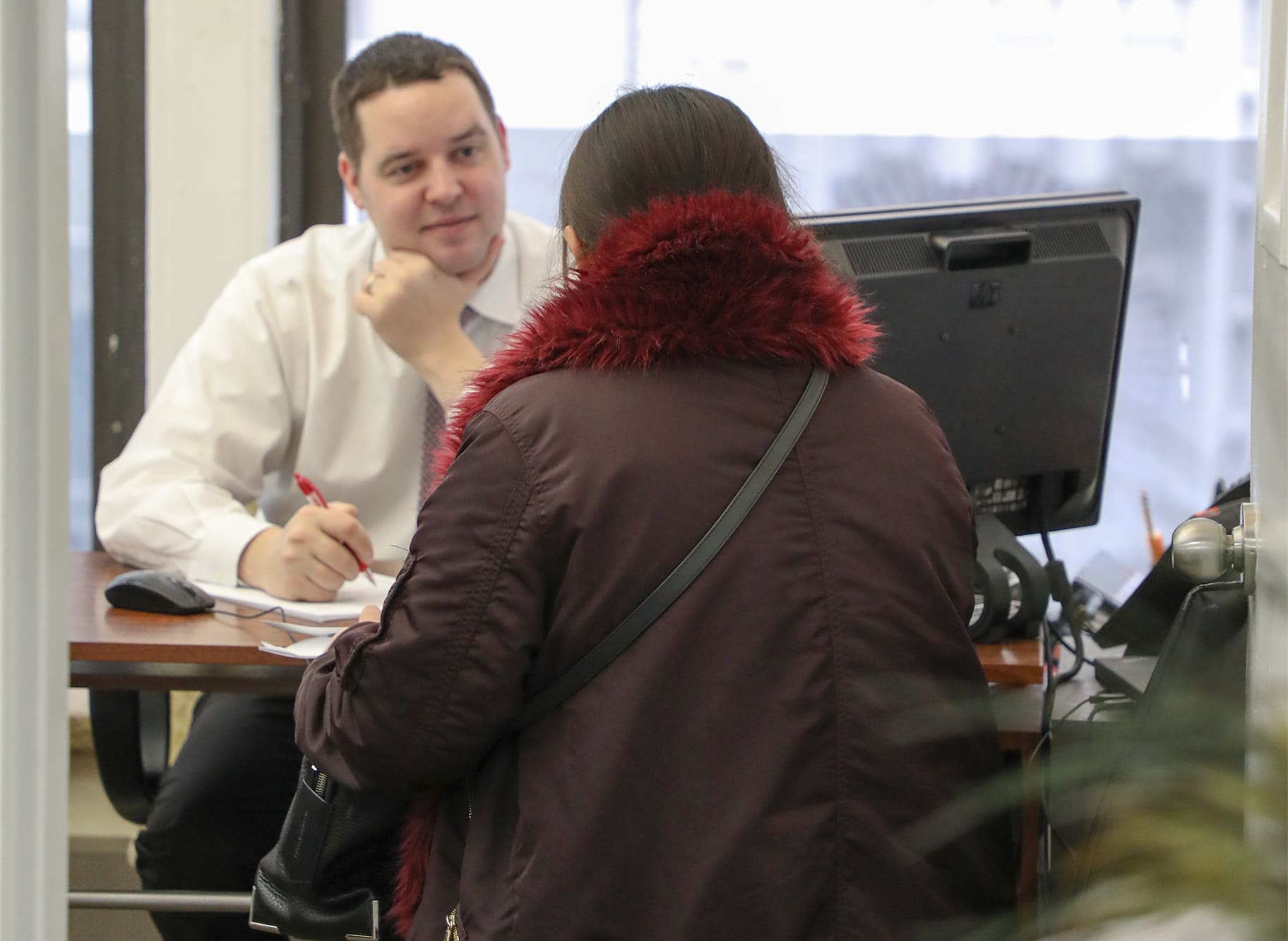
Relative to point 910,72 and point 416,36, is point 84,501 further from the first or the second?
point 910,72

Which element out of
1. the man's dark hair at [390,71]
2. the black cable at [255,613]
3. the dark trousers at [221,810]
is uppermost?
the man's dark hair at [390,71]

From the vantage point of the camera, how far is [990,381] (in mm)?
1591

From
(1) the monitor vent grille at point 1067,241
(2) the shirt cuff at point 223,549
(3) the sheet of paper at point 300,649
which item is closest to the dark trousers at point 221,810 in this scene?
(2) the shirt cuff at point 223,549

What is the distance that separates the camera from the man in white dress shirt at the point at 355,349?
1944 mm

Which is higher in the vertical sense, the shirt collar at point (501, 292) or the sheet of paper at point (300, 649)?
the shirt collar at point (501, 292)

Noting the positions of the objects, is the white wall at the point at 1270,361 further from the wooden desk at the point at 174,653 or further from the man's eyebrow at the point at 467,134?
the man's eyebrow at the point at 467,134

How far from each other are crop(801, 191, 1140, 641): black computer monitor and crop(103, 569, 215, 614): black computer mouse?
0.84m

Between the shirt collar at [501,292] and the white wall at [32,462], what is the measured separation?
1615 millimetres

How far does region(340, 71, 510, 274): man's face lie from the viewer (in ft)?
7.02

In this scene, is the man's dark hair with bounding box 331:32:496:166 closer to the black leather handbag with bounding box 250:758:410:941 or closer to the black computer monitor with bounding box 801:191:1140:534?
the black computer monitor with bounding box 801:191:1140:534

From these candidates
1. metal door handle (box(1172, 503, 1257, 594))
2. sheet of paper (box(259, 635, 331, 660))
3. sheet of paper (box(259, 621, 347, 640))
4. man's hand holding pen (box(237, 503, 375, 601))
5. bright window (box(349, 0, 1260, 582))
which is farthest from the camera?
bright window (box(349, 0, 1260, 582))

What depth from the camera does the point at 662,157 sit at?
4.00 feet

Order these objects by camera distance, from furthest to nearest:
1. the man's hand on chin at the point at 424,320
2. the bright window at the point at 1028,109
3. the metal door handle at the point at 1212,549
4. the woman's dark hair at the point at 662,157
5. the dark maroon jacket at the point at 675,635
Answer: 1. the bright window at the point at 1028,109
2. the man's hand on chin at the point at 424,320
3. the woman's dark hair at the point at 662,157
4. the dark maroon jacket at the point at 675,635
5. the metal door handle at the point at 1212,549

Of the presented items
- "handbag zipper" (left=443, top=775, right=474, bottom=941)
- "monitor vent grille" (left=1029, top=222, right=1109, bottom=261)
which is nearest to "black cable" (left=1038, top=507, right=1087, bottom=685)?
"monitor vent grille" (left=1029, top=222, right=1109, bottom=261)
